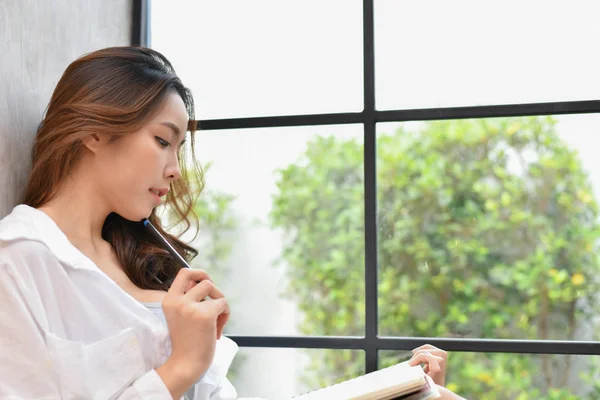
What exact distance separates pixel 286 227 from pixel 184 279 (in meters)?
0.69

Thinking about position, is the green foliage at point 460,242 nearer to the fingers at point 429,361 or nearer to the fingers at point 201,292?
the fingers at point 429,361

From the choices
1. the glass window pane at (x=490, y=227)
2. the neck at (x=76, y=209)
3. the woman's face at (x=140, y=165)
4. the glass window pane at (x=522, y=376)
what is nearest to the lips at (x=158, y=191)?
the woman's face at (x=140, y=165)

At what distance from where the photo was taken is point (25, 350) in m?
1.23

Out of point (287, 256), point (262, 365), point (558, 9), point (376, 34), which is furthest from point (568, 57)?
point (262, 365)

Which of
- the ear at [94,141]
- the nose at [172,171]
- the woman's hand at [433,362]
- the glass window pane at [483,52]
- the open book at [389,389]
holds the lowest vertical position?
the woman's hand at [433,362]

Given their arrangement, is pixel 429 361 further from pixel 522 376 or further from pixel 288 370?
pixel 288 370

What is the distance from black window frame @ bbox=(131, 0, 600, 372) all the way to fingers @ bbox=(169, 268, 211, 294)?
64 cm

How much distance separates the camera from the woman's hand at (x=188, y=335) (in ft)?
4.24

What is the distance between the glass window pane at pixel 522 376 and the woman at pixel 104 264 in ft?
2.10

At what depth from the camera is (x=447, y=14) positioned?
1.92m

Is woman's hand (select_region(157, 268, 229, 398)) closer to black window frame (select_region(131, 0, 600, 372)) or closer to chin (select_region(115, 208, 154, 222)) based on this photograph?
chin (select_region(115, 208, 154, 222))

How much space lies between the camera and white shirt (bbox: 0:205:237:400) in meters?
1.23

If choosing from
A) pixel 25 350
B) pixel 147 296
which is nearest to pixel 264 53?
pixel 147 296

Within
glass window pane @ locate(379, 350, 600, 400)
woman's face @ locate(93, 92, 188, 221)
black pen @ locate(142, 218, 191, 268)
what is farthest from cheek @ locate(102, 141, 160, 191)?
glass window pane @ locate(379, 350, 600, 400)
